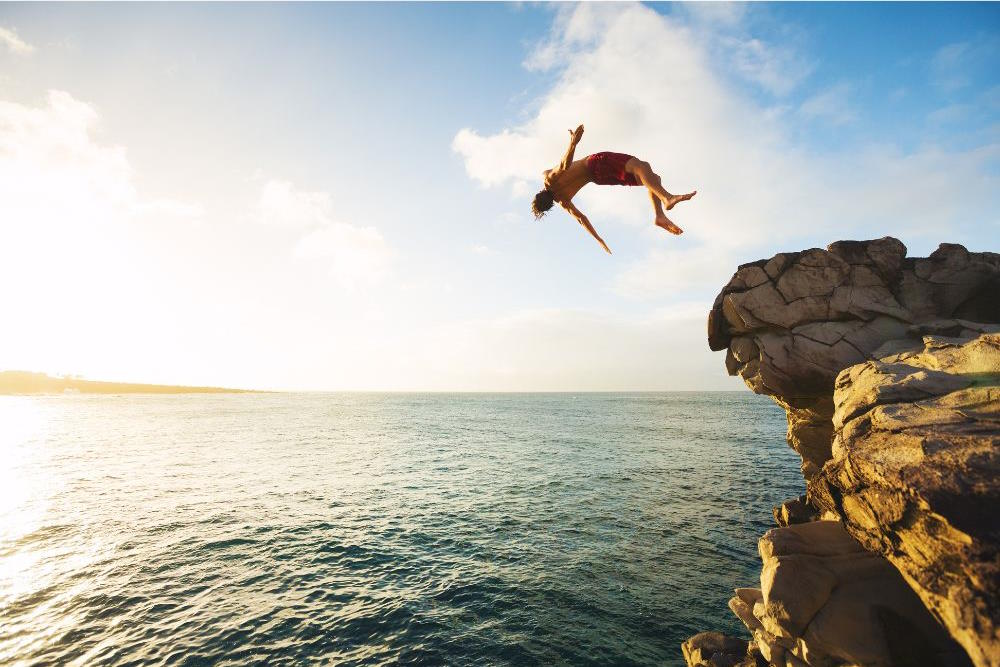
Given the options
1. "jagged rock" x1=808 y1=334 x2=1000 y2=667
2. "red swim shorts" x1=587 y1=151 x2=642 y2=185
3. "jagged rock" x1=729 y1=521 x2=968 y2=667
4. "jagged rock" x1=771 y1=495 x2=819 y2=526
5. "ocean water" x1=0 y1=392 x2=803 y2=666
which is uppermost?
"red swim shorts" x1=587 y1=151 x2=642 y2=185

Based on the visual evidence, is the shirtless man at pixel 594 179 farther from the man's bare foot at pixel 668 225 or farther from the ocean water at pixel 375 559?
the ocean water at pixel 375 559

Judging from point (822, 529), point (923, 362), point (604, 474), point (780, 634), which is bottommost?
point (604, 474)

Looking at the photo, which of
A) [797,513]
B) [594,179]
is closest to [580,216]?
[594,179]

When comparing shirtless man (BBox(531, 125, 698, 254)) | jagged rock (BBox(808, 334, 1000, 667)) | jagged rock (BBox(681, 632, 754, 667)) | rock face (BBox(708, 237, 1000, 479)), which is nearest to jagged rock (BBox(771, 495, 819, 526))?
rock face (BBox(708, 237, 1000, 479))

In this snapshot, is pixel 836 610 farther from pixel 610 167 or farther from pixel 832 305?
pixel 610 167

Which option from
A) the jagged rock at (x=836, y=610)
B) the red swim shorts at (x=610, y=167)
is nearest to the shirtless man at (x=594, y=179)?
the red swim shorts at (x=610, y=167)

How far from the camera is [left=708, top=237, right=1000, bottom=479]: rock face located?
1230 cm

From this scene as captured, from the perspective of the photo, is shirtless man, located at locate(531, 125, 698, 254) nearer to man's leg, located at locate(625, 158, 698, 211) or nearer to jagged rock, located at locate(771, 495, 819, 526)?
man's leg, located at locate(625, 158, 698, 211)

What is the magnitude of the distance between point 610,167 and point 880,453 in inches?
275

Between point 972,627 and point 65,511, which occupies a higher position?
point 972,627

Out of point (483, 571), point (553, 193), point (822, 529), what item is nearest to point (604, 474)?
point (483, 571)

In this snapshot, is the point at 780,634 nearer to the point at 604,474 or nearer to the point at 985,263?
the point at 985,263

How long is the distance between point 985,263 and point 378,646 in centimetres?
2147

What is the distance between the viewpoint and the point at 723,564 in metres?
16.2
